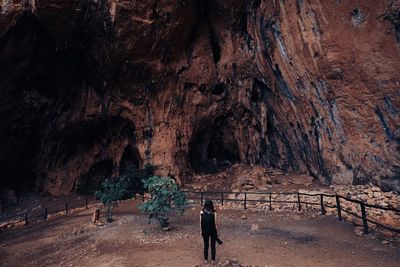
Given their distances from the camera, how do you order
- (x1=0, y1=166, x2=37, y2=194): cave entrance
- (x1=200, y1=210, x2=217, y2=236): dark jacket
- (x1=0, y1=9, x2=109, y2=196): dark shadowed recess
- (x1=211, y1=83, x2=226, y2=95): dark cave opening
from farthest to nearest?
(x1=0, y1=166, x2=37, y2=194): cave entrance, (x1=211, y1=83, x2=226, y2=95): dark cave opening, (x1=0, y1=9, x2=109, y2=196): dark shadowed recess, (x1=200, y1=210, x2=217, y2=236): dark jacket

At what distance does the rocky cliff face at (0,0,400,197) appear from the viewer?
1108cm

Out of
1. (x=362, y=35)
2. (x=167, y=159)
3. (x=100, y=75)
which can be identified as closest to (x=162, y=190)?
(x=167, y=159)

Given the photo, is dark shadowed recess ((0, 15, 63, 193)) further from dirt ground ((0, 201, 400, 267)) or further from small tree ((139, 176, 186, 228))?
small tree ((139, 176, 186, 228))

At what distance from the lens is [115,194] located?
1280 cm

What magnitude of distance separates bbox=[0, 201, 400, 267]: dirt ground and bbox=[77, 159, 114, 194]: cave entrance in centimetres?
799

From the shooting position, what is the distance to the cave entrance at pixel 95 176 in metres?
20.3

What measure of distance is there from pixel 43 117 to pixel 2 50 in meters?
5.68

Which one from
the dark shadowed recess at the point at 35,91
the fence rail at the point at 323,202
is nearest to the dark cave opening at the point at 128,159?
the dark shadowed recess at the point at 35,91

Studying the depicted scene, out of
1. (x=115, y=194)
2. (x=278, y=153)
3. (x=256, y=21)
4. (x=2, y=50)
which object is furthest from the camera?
(x=278, y=153)

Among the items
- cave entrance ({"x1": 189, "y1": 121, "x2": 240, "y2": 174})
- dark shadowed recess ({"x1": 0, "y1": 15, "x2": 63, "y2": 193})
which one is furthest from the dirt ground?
dark shadowed recess ({"x1": 0, "y1": 15, "x2": 63, "y2": 193})

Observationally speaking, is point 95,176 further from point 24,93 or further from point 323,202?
point 323,202

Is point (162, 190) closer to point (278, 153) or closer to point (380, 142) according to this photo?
point (380, 142)

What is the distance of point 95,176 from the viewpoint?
21.6 meters

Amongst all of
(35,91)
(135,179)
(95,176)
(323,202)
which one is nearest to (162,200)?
(323,202)
